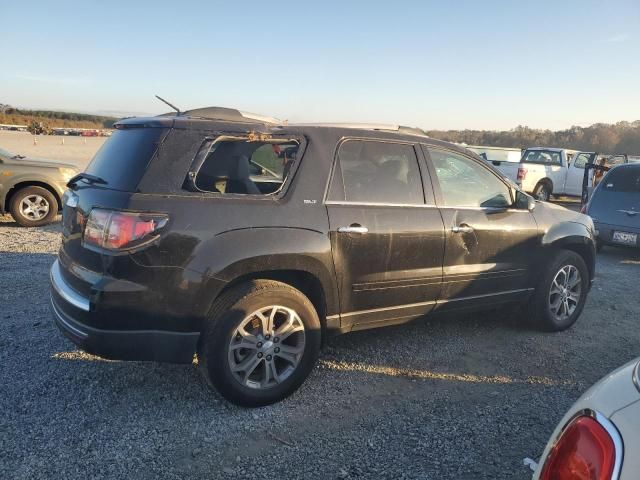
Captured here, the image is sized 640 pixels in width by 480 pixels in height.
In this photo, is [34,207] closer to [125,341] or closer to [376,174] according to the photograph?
[125,341]

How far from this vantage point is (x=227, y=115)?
139 inches

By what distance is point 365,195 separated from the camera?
363 centimetres

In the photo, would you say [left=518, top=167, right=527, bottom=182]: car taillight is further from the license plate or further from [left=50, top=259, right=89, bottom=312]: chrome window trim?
[left=50, top=259, right=89, bottom=312]: chrome window trim

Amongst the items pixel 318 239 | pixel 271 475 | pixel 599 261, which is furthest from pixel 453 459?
pixel 599 261

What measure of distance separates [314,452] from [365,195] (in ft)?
5.65

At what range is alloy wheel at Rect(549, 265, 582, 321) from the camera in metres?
4.79

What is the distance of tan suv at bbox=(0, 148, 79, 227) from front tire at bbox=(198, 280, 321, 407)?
7311 millimetres

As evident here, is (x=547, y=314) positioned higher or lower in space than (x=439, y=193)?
lower

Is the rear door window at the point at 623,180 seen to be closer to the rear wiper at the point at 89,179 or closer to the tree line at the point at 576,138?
the rear wiper at the point at 89,179

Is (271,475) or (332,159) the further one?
(332,159)

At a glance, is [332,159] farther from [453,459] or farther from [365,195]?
[453,459]

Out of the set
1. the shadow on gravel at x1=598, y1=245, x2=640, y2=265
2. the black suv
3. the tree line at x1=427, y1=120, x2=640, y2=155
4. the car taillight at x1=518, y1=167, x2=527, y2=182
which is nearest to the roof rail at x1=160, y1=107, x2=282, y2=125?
the black suv

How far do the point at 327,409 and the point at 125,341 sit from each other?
1.33 metres

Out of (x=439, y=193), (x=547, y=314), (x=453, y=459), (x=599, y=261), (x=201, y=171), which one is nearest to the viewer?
(x=453, y=459)
